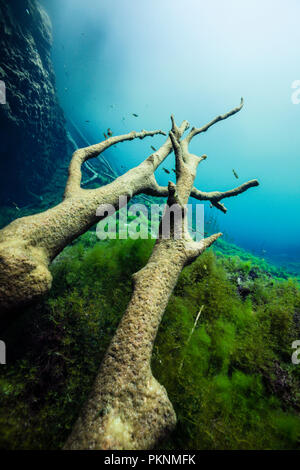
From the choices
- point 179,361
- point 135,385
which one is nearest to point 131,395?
point 135,385

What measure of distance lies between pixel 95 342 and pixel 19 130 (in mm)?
16253

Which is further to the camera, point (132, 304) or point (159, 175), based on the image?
point (159, 175)

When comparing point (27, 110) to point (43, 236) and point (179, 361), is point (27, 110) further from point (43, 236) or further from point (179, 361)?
point (179, 361)

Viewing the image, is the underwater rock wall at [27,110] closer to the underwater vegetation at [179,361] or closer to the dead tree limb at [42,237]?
the dead tree limb at [42,237]

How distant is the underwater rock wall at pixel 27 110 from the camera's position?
1048 cm

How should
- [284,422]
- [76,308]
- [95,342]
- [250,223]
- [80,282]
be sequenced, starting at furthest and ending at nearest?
[250,223] → [80,282] → [76,308] → [95,342] → [284,422]

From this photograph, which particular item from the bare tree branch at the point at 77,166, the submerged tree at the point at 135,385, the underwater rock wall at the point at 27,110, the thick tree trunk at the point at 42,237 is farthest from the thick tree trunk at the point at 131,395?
the underwater rock wall at the point at 27,110

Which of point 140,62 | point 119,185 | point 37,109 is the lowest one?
point 119,185

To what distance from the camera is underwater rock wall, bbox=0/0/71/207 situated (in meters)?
10.5

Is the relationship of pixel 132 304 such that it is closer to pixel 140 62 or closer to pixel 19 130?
pixel 19 130

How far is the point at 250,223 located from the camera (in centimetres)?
13525

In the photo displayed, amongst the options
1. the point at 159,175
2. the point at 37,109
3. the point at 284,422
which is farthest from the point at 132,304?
the point at 159,175

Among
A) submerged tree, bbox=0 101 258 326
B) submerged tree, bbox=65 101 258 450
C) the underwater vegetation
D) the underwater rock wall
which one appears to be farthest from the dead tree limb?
the underwater rock wall

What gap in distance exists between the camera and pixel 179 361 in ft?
7.63
